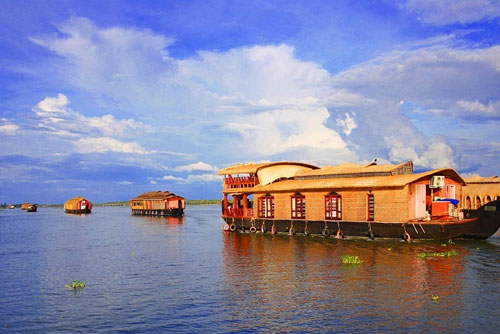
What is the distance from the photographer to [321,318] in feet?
50.1

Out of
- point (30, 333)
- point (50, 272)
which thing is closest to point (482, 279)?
point (30, 333)

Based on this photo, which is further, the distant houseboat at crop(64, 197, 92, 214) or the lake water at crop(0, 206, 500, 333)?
the distant houseboat at crop(64, 197, 92, 214)

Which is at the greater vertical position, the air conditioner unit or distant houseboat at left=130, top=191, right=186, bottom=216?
the air conditioner unit

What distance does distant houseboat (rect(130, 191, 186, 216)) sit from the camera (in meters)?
90.4

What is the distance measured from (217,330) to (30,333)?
19.0ft

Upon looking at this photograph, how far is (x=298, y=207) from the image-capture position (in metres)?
41.1

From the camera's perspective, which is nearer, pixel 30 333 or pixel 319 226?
pixel 30 333

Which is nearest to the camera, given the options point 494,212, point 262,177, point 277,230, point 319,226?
point 494,212

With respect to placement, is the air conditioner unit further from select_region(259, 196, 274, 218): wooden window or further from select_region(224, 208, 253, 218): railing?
select_region(224, 208, 253, 218): railing

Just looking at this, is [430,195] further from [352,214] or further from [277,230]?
[277,230]

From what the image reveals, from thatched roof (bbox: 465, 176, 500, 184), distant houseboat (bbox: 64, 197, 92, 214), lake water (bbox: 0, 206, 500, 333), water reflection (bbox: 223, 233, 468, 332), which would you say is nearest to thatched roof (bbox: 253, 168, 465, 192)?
lake water (bbox: 0, 206, 500, 333)

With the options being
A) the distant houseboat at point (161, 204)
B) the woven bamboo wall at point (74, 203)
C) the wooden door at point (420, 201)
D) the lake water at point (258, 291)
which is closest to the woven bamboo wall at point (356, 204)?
the wooden door at point (420, 201)

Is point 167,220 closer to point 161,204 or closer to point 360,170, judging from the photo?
point 161,204

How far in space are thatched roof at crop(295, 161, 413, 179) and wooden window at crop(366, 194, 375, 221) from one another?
291 centimetres
